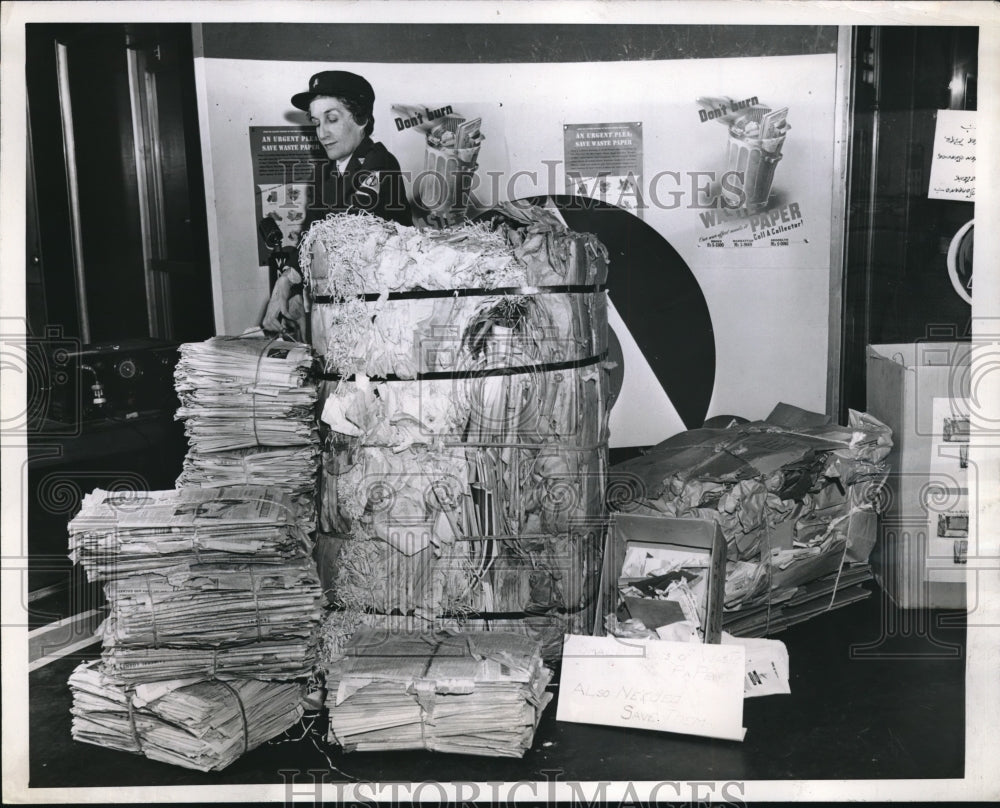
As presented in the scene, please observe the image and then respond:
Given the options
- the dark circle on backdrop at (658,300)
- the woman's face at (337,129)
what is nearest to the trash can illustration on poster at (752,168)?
the dark circle on backdrop at (658,300)

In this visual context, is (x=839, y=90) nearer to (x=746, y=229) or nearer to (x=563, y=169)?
(x=746, y=229)

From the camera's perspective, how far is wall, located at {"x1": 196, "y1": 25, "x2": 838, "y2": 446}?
13.9 ft

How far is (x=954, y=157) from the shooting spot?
4141 mm

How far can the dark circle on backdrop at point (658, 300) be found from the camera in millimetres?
4551

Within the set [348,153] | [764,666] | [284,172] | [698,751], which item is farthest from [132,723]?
[348,153]

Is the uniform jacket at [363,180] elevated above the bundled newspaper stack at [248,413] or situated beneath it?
elevated above

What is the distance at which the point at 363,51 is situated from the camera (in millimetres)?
4215

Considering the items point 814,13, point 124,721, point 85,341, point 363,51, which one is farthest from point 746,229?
point 124,721

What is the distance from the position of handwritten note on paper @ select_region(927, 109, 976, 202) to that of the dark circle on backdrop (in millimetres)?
1188

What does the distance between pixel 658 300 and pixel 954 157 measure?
1.47 metres

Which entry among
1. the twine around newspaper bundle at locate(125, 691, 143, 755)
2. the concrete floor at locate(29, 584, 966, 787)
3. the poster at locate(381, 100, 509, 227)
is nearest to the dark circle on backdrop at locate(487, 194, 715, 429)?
the poster at locate(381, 100, 509, 227)

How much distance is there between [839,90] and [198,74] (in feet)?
9.94

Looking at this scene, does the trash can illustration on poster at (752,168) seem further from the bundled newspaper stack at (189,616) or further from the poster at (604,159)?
the bundled newspaper stack at (189,616)

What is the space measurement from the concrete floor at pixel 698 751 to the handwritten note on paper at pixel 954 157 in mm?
2139
